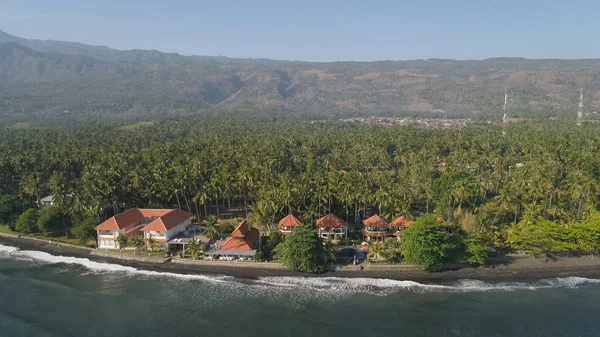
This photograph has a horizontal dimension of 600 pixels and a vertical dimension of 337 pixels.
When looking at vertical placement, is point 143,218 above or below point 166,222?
below

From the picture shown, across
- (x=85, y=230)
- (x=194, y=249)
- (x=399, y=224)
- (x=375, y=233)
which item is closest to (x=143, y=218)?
(x=85, y=230)

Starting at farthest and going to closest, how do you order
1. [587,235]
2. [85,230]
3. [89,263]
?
[85,230] → [89,263] → [587,235]

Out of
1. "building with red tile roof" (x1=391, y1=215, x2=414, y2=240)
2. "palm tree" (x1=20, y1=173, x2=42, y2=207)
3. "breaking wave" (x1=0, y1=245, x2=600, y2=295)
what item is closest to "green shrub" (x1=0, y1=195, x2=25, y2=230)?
"palm tree" (x1=20, y1=173, x2=42, y2=207)

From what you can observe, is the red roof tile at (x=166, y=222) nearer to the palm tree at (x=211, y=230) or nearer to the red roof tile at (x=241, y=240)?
the palm tree at (x=211, y=230)

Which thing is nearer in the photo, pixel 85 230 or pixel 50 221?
pixel 85 230

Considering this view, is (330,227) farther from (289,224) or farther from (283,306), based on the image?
(283,306)

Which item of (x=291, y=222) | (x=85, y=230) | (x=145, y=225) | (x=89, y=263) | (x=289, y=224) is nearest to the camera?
(x=89, y=263)

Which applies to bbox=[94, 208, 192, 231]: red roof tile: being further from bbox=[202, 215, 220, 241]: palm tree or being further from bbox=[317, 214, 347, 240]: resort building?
bbox=[317, 214, 347, 240]: resort building

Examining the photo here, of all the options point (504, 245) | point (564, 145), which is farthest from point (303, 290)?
point (564, 145)

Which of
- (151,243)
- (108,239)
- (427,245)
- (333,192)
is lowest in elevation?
(108,239)
